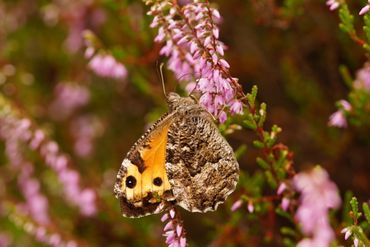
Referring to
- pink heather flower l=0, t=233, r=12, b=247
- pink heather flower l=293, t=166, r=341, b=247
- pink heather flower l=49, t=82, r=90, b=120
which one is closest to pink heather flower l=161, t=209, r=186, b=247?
pink heather flower l=293, t=166, r=341, b=247

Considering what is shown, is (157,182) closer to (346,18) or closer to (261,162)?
(261,162)

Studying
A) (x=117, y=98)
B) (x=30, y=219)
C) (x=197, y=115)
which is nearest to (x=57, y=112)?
(x=117, y=98)

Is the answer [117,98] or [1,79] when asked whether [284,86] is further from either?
[1,79]

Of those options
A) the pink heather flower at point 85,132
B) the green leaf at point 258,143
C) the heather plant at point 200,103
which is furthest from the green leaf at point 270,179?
the pink heather flower at point 85,132

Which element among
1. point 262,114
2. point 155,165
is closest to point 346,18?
point 262,114

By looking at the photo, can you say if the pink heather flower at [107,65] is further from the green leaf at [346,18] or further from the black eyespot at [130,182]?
the green leaf at [346,18]

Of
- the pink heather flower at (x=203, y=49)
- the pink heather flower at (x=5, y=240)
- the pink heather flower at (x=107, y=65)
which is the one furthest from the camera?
the pink heather flower at (x=5, y=240)
